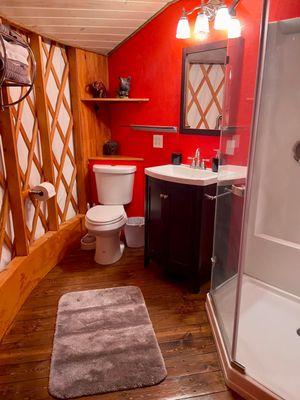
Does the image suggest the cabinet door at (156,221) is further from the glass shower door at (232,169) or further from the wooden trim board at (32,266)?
the wooden trim board at (32,266)

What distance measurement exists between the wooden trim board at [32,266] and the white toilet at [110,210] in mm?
360

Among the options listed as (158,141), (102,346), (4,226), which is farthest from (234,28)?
(102,346)

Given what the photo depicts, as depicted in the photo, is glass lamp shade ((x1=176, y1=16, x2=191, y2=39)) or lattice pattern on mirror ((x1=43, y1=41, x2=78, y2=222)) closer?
glass lamp shade ((x1=176, y1=16, x2=191, y2=39))

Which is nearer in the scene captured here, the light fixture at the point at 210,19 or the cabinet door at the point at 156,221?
the light fixture at the point at 210,19

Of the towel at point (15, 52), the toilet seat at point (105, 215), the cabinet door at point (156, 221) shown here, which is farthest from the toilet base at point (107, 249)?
the towel at point (15, 52)

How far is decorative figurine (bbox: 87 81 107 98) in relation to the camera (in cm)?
279

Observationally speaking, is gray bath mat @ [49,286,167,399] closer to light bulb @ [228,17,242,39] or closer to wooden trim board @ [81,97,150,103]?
wooden trim board @ [81,97,150,103]

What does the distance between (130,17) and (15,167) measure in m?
1.54

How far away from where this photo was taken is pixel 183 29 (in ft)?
7.09

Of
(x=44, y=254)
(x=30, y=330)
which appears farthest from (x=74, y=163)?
(x=30, y=330)

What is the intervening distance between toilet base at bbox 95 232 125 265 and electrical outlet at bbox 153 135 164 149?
942mm

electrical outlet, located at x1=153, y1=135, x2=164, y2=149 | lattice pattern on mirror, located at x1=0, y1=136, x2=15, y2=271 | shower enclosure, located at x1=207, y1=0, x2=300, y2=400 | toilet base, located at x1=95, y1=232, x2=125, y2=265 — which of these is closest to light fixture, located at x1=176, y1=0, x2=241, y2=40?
shower enclosure, located at x1=207, y1=0, x2=300, y2=400

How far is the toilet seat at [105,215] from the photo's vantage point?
237 cm

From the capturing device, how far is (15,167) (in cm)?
191
